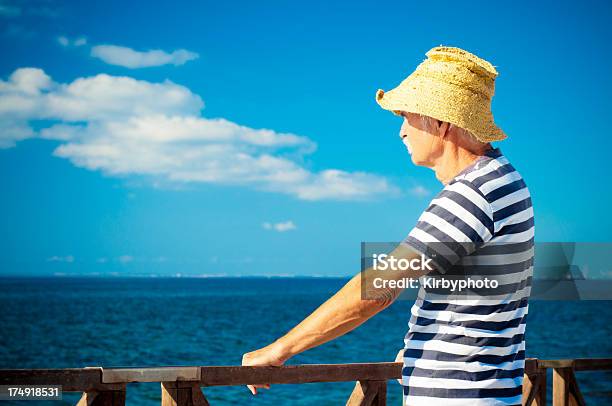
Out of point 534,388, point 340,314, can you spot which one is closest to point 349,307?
point 340,314

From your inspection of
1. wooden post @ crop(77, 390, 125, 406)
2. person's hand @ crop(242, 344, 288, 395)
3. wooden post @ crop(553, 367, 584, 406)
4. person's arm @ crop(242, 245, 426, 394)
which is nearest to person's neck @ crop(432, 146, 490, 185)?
person's arm @ crop(242, 245, 426, 394)

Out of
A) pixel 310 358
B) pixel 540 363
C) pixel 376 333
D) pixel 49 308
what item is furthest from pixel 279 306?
pixel 540 363

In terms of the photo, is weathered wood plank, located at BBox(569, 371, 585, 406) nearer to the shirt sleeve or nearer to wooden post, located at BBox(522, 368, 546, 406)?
wooden post, located at BBox(522, 368, 546, 406)

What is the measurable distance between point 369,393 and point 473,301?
167 cm

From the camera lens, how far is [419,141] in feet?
5.99

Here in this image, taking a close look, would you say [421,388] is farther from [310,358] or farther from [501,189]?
[310,358]

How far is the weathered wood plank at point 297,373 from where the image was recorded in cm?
271

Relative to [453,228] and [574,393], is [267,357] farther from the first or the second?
[574,393]

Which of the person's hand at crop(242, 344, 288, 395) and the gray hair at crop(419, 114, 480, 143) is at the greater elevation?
the gray hair at crop(419, 114, 480, 143)

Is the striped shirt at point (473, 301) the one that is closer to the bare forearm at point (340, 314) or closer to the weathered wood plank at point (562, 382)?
the bare forearm at point (340, 314)

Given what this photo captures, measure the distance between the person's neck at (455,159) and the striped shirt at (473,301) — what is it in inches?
2.7

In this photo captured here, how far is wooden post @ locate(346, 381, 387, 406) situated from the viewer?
3211 mm

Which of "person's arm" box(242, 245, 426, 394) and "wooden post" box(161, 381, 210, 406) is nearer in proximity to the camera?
"person's arm" box(242, 245, 426, 394)

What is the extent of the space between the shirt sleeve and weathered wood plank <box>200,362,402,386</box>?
3.40ft
